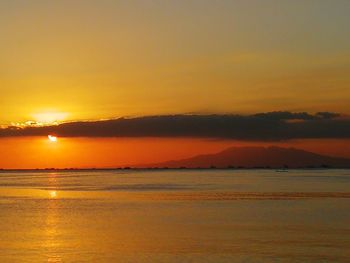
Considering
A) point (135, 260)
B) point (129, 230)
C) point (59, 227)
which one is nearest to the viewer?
point (135, 260)

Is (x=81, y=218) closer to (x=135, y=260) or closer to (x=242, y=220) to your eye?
(x=242, y=220)

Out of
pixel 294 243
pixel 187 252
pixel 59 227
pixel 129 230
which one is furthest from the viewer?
pixel 59 227

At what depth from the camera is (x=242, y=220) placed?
3036 centimetres

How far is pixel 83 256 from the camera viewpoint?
20.2 m

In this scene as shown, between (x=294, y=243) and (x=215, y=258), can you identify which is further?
(x=294, y=243)

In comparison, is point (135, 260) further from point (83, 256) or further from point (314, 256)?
point (314, 256)

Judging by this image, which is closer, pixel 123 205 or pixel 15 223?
pixel 15 223

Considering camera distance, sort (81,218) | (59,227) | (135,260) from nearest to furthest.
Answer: (135,260), (59,227), (81,218)

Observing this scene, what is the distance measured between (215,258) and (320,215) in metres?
14.7

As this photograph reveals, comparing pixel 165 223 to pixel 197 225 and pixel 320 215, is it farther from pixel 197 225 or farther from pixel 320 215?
pixel 320 215

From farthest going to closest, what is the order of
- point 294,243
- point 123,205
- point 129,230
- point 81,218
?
point 123,205, point 81,218, point 129,230, point 294,243

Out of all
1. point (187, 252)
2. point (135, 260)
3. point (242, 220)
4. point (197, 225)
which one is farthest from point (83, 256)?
point (242, 220)

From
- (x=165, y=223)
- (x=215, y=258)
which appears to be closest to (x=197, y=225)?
(x=165, y=223)

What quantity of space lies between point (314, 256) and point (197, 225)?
9.45 meters
